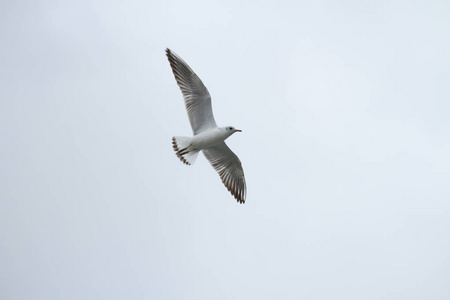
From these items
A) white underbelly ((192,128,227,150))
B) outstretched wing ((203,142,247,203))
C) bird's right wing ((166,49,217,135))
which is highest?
bird's right wing ((166,49,217,135))

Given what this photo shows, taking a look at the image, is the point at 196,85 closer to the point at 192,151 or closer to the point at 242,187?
the point at 192,151

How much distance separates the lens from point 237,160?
651 inches

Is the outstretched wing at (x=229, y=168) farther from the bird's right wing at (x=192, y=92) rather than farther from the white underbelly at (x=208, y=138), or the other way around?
the bird's right wing at (x=192, y=92)

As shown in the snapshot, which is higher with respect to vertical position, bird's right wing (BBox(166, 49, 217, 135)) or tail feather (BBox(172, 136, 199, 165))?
bird's right wing (BBox(166, 49, 217, 135))

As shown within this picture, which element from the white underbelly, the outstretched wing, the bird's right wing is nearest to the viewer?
the bird's right wing

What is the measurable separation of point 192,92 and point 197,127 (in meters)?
0.78

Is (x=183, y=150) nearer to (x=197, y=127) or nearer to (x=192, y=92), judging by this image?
(x=197, y=127)

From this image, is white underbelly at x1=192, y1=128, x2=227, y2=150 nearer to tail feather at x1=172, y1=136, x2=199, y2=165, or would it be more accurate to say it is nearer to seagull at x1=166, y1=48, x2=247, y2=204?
seagull at x1=166, y1=48, x2=247, y2=204

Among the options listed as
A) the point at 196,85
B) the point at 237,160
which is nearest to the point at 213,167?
the point at 237,160

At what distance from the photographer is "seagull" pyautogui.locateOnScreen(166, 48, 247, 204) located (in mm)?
15500

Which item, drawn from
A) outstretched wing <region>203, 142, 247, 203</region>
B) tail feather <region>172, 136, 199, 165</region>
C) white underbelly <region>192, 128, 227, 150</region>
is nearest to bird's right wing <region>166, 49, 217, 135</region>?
white underbelly <region>192, 128, 227, 150</region>

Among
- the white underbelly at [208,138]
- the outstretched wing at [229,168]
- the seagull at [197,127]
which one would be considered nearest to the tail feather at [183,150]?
the seagull at [197,127]

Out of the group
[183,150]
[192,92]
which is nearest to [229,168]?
[183,150]

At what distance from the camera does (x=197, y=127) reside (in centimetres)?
1595
